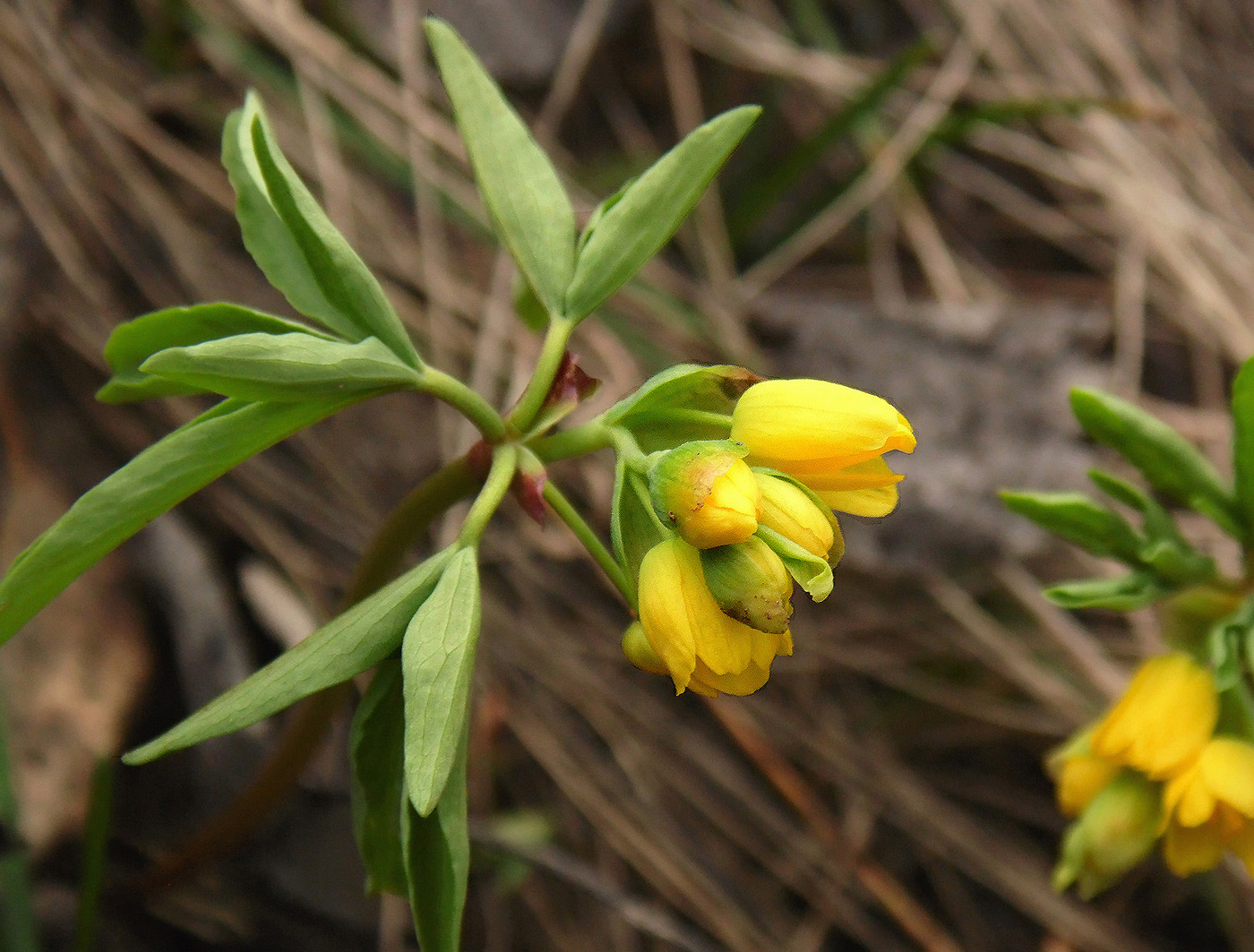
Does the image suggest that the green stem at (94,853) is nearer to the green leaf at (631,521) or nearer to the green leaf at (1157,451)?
the green leaf at (631,521)

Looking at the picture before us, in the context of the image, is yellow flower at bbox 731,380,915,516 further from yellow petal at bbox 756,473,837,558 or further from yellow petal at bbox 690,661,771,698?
yellow petal at bbox 690,661,771,698

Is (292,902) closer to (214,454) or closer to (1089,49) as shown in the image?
(214,454)

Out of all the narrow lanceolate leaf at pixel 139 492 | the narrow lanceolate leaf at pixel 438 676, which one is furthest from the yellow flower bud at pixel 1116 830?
the narrow lanceolate leaf at pixel 139 492

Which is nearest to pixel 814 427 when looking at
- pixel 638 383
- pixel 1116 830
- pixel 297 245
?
pixel 297 245

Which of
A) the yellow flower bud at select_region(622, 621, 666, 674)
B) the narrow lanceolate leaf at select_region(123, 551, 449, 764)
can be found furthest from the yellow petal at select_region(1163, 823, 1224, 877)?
the narrow lanceolate leaf at select_region(123, 551, 449, 764)

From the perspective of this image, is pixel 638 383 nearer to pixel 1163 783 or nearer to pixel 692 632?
pixel 1163 783

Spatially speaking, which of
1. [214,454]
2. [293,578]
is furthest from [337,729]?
[214,454]
